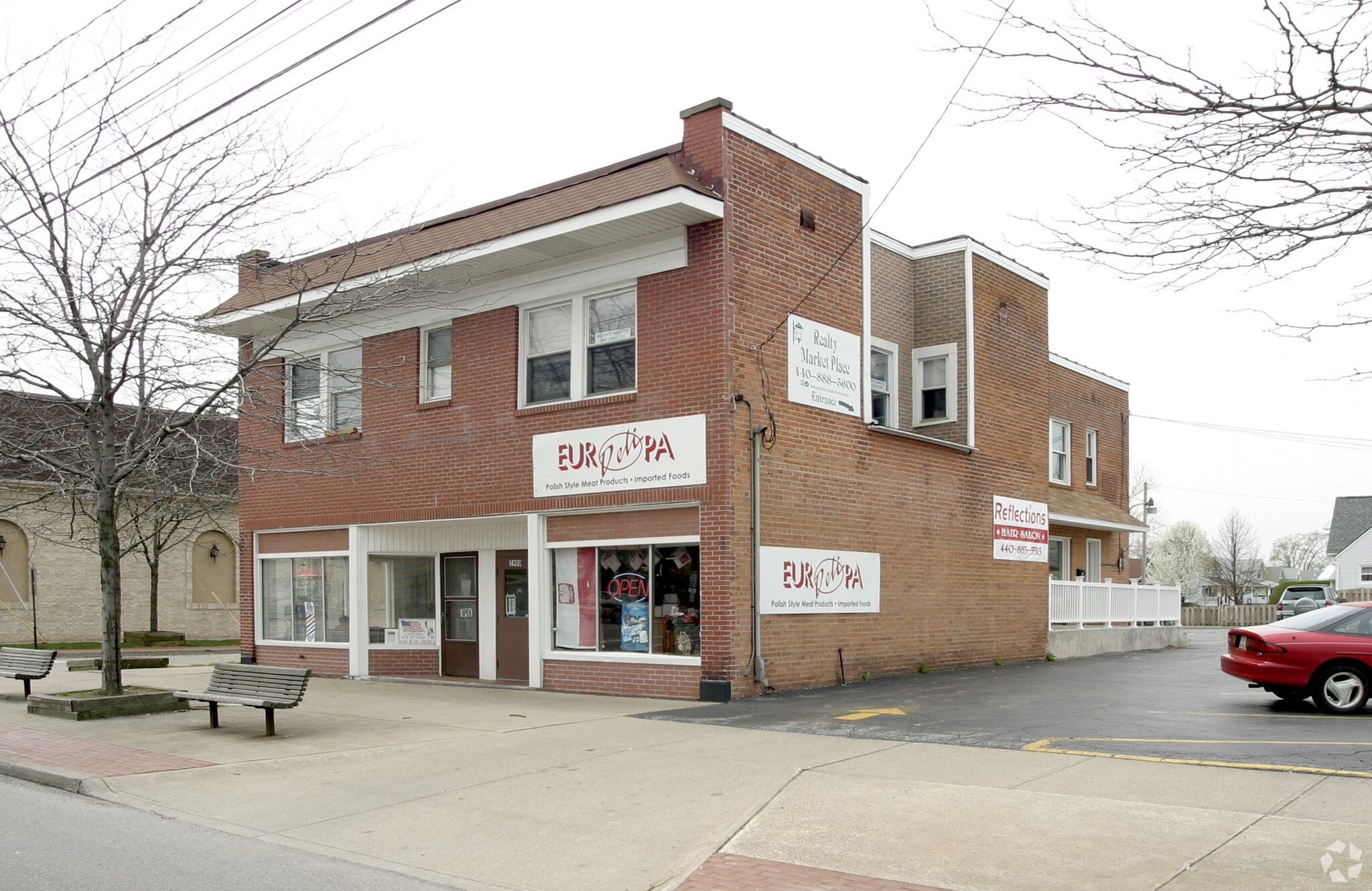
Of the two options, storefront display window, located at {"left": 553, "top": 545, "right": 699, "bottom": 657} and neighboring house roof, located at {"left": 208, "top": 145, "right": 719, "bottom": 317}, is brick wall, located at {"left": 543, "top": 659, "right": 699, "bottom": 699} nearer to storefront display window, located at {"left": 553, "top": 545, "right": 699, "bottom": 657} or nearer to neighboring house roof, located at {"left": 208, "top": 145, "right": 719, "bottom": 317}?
storefront display window, located at {"left": 553, "top": 545, "right": 699, "bottom": 657}

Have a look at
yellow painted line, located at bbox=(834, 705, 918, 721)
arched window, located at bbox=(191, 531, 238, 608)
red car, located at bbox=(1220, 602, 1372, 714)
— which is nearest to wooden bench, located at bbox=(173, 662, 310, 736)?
yellow painted line, located at bbox=(834, 705, 918, 721)

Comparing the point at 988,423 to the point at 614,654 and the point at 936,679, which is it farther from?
the point at 614,654

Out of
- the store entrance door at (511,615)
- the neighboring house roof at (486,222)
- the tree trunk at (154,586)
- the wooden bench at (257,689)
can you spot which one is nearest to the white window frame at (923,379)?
the neighboring house roof at (486,222)

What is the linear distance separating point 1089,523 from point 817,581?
1246cm

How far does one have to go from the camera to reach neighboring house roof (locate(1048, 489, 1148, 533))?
24.8m

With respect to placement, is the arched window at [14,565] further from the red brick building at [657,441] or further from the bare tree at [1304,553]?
the bare tree at [1304,553]

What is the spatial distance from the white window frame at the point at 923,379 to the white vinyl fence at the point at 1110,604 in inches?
187

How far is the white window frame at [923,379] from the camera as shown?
20125mm

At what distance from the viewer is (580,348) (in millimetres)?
16078

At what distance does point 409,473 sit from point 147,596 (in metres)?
21.6

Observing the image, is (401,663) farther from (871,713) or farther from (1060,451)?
(1060,451)

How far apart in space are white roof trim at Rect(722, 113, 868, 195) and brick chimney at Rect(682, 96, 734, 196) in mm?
136

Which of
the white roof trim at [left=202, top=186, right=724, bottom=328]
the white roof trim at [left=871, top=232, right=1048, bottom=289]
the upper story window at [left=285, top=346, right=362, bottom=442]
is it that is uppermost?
the white roof trim at [left=871, top=232, right=1048, bottom=289]

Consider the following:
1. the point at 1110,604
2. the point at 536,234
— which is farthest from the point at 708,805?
the point at 1110,604
